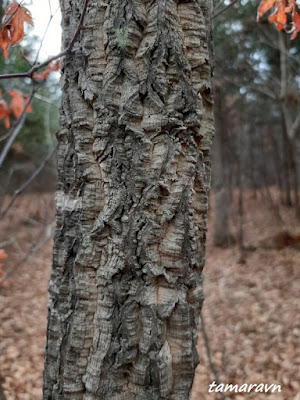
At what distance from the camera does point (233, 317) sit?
3.87 meters

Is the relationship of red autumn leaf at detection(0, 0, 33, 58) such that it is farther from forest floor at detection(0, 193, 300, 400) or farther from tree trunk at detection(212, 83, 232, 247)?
tree trunk at detection(212, 83, 232, 247)

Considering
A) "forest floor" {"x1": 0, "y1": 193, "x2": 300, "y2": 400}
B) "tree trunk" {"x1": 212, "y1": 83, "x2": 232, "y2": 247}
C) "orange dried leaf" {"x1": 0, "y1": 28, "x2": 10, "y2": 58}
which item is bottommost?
"forest floor" {"x1": 0, "y1": 193, "x2": 300, "y2": 400}

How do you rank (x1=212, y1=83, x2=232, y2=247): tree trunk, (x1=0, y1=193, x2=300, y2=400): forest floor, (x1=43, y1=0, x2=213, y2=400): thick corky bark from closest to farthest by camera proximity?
Result: (x1=43, y1=0, x2=213, y2=400): thick corky bark < (x1=0, y1=193, x2=300, y2=400): forest floor < (x1=212, y1=83, x2=232, y2=247): tree trunk

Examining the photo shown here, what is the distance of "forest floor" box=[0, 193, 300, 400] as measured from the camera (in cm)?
273

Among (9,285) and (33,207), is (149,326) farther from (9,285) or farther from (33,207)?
(33,207)

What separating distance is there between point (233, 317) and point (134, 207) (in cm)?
340

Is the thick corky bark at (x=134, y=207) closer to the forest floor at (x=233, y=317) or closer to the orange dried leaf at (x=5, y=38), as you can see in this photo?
the orange dried leaf at (x=5, y=38)

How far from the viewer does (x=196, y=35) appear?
1022 mm

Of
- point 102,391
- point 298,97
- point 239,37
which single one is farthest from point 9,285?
point 298,97

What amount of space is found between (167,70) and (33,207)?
8618 mm

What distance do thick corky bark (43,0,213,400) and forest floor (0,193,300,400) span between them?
6.24 feet

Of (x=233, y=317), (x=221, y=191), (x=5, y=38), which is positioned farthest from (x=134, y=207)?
(x=221, y=191)

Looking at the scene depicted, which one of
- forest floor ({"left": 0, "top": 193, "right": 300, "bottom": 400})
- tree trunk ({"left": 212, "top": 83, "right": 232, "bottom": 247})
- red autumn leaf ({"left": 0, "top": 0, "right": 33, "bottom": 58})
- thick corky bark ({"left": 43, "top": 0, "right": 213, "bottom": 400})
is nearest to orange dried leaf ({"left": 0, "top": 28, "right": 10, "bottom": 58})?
red autumn leaf ({"left": 0, "top": 0, "right": 33, "bottom": 58})

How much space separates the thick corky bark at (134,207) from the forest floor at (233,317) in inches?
74.8
